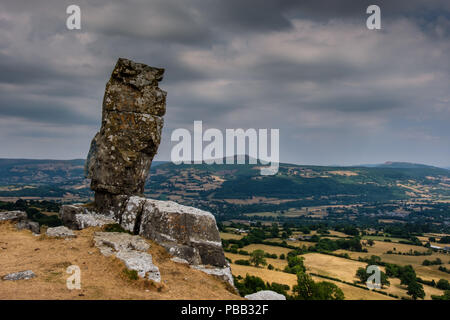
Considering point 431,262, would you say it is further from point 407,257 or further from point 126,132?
point 126,132

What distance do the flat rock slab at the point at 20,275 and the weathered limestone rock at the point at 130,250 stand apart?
335 cm

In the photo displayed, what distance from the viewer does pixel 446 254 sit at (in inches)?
4277

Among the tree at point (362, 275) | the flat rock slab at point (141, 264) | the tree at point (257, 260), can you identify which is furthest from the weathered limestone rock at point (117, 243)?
the tree at point (362, 275)

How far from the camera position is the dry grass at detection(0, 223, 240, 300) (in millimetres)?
10609

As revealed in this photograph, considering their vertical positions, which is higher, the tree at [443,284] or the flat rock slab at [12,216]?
the flat rock slab at [12,216]

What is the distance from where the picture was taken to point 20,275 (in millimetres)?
11922

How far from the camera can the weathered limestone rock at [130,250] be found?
12.3 meters

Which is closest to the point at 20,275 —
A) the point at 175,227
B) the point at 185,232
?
the point at 175,227

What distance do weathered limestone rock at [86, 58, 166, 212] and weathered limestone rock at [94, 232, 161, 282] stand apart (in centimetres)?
418

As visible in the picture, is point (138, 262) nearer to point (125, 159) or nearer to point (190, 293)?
point (190, 293)

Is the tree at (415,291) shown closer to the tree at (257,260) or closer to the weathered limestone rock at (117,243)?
the tree at (257,260)

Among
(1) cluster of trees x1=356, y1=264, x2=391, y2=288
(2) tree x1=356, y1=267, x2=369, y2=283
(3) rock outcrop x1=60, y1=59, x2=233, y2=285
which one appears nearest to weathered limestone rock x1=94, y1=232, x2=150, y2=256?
(3) rock outcrop x1=60, y1=59, x2=233, y2=285
